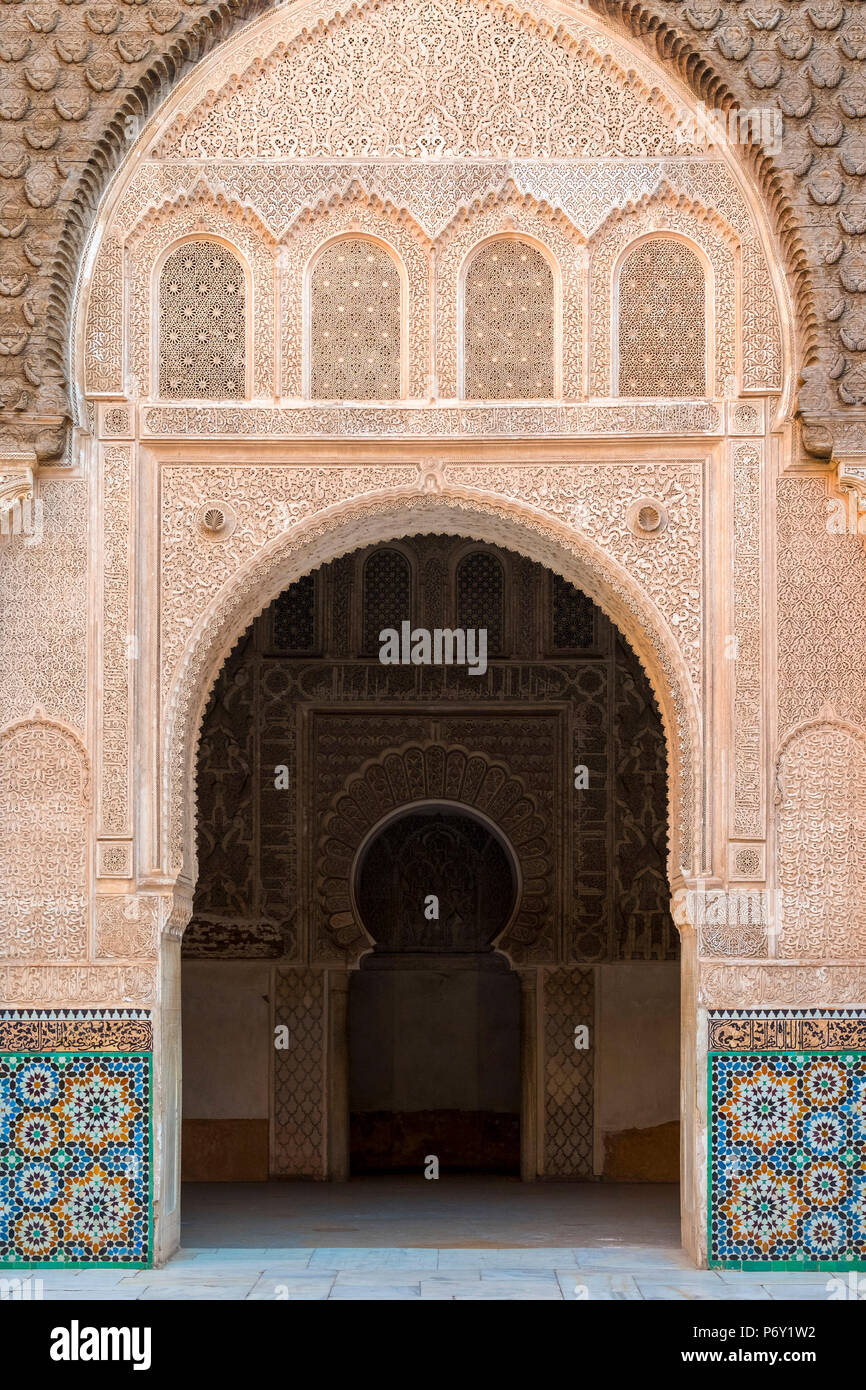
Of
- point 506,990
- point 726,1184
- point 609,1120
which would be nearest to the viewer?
point 726,1184

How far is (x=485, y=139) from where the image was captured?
5.91 m

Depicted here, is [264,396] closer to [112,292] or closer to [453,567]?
[112,292]

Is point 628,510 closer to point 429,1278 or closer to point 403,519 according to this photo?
point 403,519

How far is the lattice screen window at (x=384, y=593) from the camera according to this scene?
845 cm

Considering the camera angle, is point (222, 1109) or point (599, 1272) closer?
point (599, 1272)

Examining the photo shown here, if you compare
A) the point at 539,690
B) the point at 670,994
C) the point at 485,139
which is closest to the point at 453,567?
the point at 539,690

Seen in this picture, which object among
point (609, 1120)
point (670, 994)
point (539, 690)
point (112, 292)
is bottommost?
point (609, 1120)

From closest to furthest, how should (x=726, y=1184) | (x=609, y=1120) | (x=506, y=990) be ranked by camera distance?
(x=726, y=1184) < (x=609, y=1120) < (x=506, y=990)

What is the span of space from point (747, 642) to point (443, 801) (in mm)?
2896

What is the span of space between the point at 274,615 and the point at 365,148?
2987mm

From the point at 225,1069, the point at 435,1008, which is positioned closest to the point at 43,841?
the point at 225,1069

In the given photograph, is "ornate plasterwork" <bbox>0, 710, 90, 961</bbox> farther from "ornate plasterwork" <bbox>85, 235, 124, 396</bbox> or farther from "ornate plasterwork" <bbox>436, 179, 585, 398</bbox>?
"ornate plasterwork" <bbox>436, 179, 585, 398</bbox>

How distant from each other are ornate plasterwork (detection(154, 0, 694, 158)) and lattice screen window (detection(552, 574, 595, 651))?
114 inches

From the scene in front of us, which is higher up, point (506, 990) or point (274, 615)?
point (274, 615)
